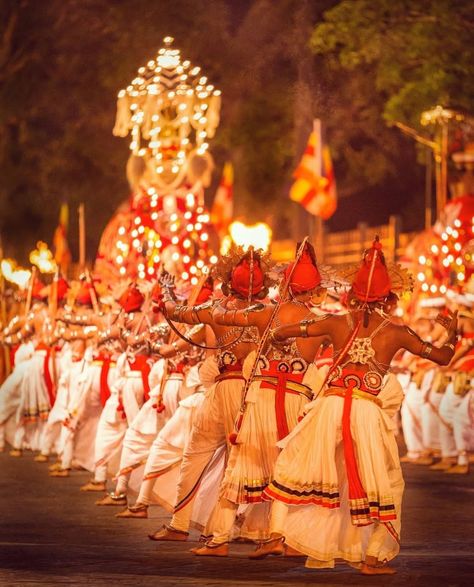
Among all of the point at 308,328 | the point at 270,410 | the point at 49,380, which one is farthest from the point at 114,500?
the point at 49,380

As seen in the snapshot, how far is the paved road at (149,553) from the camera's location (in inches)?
422

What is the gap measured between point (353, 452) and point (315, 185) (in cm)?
2022

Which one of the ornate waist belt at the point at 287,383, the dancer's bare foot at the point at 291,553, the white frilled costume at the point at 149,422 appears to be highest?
the ornate waist belt at the point at 287,383

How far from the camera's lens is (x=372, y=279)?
11367 mm

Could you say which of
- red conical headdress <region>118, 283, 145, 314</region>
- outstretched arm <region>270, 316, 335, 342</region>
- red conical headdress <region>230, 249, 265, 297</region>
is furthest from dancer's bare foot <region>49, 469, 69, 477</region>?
outstretched arm <region>270, 316, 335, 342</region>

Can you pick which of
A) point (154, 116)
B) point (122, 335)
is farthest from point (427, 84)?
point (122, 335)

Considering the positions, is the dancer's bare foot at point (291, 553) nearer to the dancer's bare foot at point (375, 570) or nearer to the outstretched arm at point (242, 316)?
the dancer's bare foot at point (375, 570)

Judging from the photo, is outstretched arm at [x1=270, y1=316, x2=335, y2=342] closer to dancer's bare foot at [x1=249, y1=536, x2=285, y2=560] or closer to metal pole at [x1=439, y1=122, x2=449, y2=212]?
dancer's bare foot at [x1=249, y1=536, x2=285, y2=560]

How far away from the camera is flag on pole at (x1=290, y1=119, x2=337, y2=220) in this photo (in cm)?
3088

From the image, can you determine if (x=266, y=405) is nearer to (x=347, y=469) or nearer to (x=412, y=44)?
(x=347, y=469)

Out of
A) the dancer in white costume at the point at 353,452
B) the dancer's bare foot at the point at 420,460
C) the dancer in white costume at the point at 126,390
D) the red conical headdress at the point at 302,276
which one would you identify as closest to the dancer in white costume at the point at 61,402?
the dancer in white costume at the point at 126,390

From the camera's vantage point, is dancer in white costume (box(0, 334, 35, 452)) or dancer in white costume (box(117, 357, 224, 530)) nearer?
dancer in white costume (box(117, 357, 224, 530))

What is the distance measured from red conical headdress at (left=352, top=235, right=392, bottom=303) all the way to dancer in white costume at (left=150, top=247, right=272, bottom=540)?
114 centimetres

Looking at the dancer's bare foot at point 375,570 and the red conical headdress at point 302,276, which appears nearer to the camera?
the dancer's bare foot at point 375,570
